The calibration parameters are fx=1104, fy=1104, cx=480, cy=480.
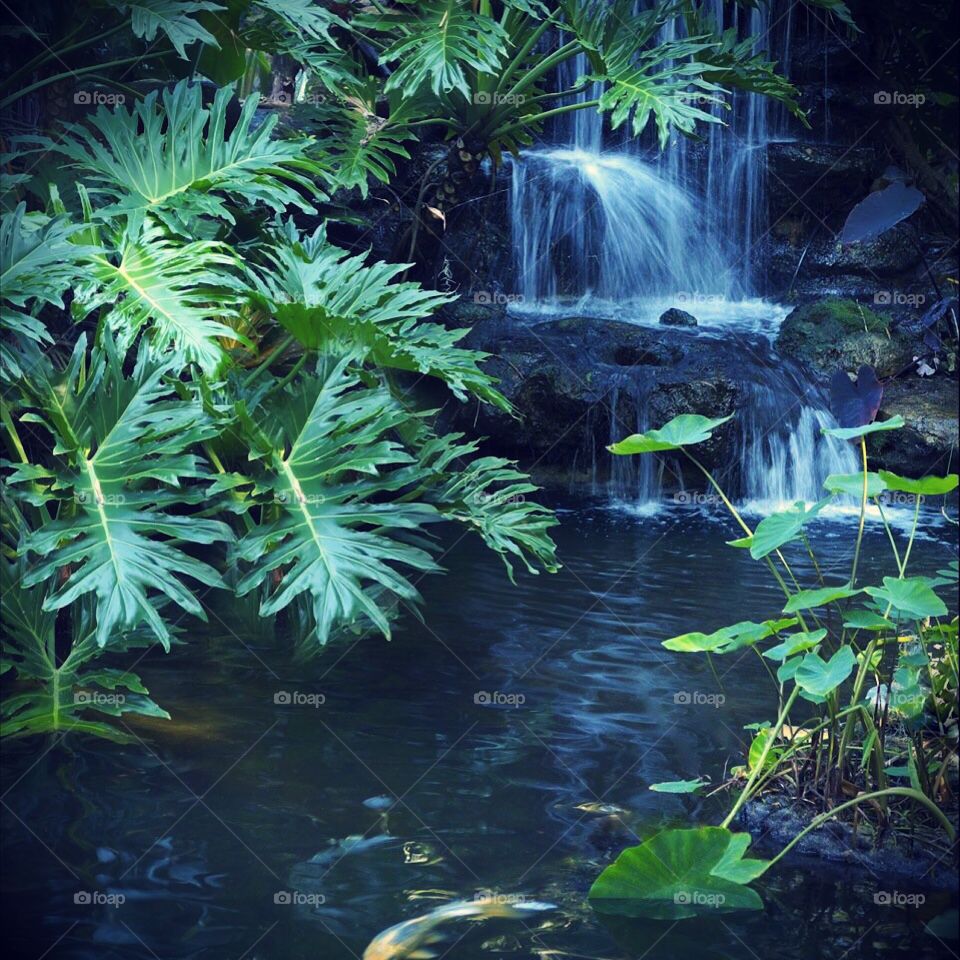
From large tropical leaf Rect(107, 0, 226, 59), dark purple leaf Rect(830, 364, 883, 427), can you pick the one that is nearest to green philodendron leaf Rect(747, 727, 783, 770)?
dark purple leaf Rect(830, 364, 883, 427)

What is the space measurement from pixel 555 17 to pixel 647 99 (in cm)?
59

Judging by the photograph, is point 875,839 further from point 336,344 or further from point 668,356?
point 668,356

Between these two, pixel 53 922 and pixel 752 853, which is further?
pixel 752 853

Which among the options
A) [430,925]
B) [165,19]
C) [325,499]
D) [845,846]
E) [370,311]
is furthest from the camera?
[370,311]

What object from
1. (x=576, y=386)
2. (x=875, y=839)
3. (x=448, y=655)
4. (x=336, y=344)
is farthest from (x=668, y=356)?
(x=875, y=839)

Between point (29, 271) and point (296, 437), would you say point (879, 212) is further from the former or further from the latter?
point (29, 271)

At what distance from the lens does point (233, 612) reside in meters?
3.83

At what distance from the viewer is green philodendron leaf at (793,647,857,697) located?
2.21m

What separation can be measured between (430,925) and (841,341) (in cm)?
574

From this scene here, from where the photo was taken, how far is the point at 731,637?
2.72m

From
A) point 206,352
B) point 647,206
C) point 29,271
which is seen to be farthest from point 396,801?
point 647,206

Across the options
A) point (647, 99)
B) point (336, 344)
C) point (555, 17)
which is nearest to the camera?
point (336, 344)

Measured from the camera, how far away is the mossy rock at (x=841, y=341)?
704 centimetres

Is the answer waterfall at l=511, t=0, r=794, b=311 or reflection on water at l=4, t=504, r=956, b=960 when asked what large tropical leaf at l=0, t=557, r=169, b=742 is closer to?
reflection on water at l=4, t=504, r=956, b=960
